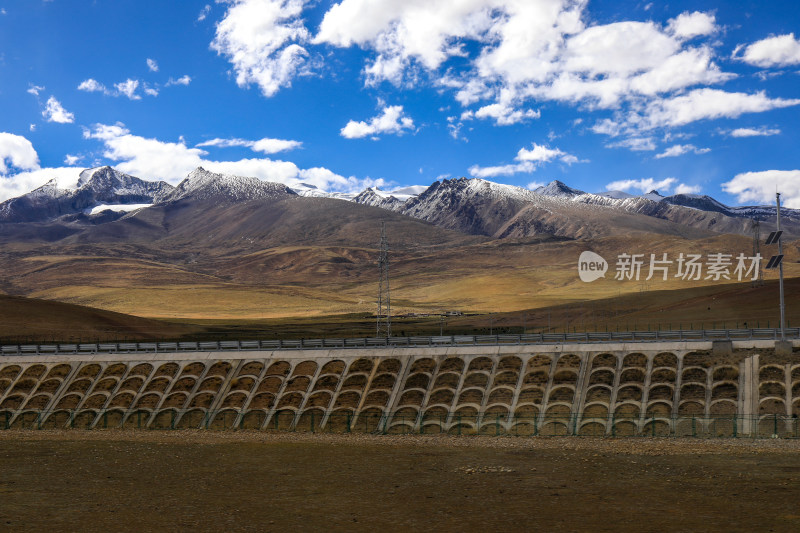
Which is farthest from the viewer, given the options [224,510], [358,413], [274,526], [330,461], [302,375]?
[302,375]

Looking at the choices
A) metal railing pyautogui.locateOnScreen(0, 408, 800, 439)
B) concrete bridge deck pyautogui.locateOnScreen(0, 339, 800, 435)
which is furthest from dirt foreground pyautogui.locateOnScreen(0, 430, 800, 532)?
concrete bridge deck pyautogui.locateOnScreen(0, 339, 800, 435)

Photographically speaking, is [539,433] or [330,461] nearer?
[330,461]

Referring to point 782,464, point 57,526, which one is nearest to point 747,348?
point 782,464

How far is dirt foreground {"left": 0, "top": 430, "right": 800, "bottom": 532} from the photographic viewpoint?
28.5 m

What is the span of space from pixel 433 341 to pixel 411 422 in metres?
13.3

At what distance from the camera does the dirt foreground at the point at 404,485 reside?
2852cm

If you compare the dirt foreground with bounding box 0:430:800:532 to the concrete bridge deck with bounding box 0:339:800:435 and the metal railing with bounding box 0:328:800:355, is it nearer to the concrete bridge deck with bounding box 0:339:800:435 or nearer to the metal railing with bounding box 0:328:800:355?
the concrete bridge deck with bounding box 0:339:800:435

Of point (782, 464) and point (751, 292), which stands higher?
point (751, 292)

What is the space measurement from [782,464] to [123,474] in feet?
114

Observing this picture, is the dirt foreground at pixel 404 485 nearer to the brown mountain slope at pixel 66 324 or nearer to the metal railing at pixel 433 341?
the metal railing at pixel 433 341

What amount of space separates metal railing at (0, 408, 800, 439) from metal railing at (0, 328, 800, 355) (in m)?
11.4

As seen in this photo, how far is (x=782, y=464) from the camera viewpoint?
38.0 m

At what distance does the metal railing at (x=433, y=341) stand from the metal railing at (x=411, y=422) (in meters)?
11.4

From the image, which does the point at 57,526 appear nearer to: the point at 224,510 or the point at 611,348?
the point at 224,510
